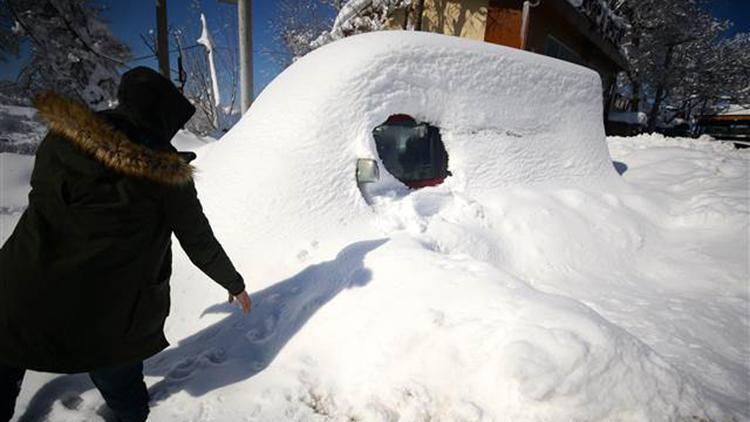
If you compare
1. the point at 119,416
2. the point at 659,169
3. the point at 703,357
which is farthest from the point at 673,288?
the point at 119,416

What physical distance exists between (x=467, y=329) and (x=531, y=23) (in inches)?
356

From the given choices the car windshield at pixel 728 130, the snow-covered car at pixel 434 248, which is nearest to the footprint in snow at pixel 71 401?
the snow-covered car at pixel 434 248

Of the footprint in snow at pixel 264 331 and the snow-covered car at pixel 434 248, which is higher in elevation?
the snow-covered car at pixel 434 248

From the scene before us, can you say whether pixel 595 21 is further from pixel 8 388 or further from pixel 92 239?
pixel 8 388

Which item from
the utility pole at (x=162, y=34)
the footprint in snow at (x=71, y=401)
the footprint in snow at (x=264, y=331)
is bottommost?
the footprint in snow at (x=71, y=401)

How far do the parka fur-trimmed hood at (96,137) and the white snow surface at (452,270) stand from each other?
3.80 feet

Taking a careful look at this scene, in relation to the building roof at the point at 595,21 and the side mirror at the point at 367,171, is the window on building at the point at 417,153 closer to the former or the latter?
the side mirror at the point at 367,171

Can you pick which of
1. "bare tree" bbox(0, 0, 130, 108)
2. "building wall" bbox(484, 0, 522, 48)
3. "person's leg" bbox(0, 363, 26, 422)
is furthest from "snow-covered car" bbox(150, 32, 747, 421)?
"bare tree" bbox(0, 0, 130, 108)

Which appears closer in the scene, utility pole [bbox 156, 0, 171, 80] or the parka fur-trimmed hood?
the parka fur-trimmed hood

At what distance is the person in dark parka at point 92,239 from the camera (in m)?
1.22

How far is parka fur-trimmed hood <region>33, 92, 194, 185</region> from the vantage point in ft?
3.94

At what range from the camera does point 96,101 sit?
8.07 meters

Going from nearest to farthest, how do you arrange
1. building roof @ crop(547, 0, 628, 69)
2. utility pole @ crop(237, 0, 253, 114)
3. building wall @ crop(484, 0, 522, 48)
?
utility pole @ crop(237, 0, 253, 114)
building wall @ crop(484, 0, 522, 48)
building roof @ crop(547, 0, 628, 69)

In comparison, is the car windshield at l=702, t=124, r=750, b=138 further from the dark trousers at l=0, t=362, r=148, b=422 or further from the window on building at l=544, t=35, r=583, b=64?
the dark trousers at l=0, t=362, r=148, b=422
